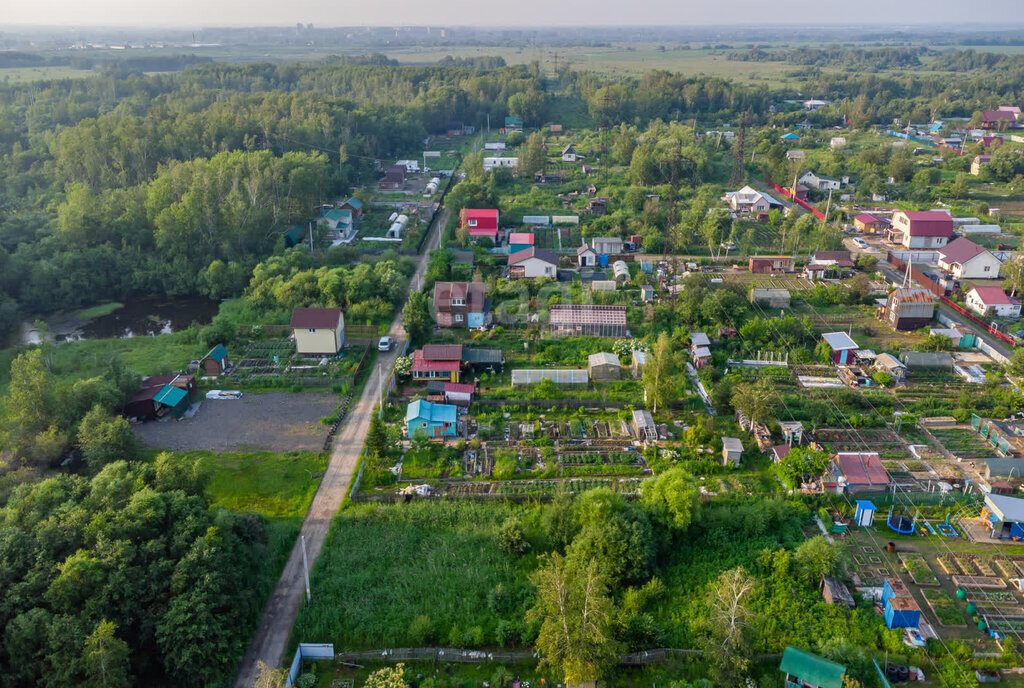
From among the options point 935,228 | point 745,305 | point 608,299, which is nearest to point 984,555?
point 745,305

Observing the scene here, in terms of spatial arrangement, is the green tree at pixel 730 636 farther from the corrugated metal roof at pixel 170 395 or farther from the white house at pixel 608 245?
the white house at pixel 608 245

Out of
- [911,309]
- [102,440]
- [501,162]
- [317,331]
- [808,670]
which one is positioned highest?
[501,162]

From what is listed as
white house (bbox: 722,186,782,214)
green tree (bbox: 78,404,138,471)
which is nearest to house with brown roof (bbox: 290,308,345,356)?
green tree (bbox: 78,404,138,471)

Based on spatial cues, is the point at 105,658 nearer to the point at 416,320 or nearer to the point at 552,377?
the point at 552,377

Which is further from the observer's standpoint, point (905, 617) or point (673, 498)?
point (673, 498)

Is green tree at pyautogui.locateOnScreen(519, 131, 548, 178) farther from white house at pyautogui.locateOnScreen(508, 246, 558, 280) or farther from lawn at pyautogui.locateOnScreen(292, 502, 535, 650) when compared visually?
Answer: lawn at pyautogui.locateOnScreen(292, 502, 535, 650)

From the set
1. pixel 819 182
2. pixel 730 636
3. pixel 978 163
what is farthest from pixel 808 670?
pixel 978 163

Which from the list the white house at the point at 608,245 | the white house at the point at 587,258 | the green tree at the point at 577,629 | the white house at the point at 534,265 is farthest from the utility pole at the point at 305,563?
the white house at the point at 608,245
